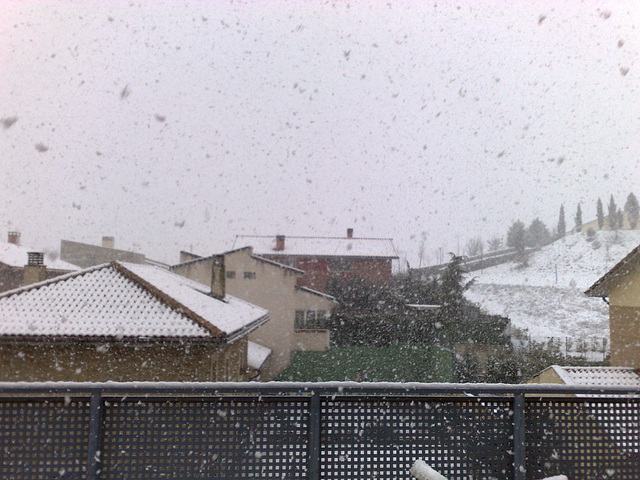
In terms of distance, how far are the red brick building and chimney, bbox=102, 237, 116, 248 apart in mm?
13664

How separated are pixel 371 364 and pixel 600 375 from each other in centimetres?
1185

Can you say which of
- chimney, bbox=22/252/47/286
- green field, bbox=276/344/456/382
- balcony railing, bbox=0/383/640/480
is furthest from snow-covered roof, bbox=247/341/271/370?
balcony railing, bbox=0/383/640/480

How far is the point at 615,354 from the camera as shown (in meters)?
11.5

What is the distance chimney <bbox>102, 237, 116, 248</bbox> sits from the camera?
137 feet

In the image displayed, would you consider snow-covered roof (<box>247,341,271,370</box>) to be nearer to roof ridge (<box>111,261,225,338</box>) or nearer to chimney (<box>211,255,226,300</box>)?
chimney (<box>211,255,226,300</box>)

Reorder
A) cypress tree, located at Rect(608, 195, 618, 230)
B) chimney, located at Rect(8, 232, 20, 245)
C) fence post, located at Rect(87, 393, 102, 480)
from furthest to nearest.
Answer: cypress tree, located at Rect(608, 195, 618, 230)
chimney, located at Rect(8, 232, 20, 245)
fence post, located at Rect(87, 393, 102, 480)

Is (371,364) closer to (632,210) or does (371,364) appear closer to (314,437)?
(314,437)

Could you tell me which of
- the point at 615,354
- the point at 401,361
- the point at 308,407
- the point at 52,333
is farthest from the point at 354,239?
the point at 308,407

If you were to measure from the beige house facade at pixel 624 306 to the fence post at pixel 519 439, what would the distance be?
30.9 feet

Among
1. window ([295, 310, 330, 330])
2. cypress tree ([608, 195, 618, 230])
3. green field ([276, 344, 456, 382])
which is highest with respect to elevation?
cypress tree ([608, 195, 618, 230])

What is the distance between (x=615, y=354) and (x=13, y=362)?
14233 mm

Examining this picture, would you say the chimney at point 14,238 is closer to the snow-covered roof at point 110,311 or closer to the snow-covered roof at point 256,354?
the snow-covered roof at point 256,354

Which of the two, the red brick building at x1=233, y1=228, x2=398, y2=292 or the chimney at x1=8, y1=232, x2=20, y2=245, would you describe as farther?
the red brick building at x1=233, y1=228, x2=398, y2=292

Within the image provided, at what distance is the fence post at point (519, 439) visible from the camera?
9.42 feet
